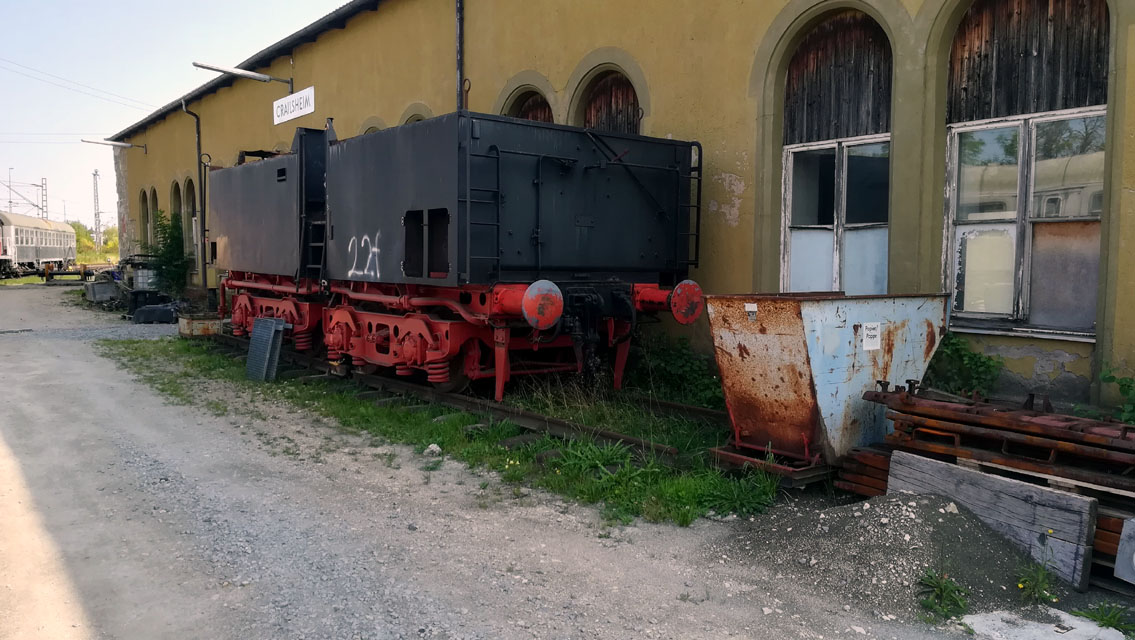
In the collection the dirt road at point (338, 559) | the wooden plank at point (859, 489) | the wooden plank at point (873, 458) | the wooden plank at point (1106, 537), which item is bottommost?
the dirt road at point (338, 559)

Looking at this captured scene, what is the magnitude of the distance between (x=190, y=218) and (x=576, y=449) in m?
23.8

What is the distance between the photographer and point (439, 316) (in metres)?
8.38

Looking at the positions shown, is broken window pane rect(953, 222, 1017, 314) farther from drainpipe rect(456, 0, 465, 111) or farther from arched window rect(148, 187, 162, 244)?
arched window rect(148, 187, 162, 244)

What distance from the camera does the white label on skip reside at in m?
5.34

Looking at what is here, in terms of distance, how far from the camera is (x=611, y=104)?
10.8 m

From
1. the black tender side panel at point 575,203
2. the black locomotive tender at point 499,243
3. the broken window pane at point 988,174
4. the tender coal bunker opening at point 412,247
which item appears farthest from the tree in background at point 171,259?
the broken window pane at point 988,174

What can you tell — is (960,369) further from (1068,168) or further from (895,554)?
(895,554)

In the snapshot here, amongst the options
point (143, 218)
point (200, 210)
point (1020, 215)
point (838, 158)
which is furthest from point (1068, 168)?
point (143, 218)

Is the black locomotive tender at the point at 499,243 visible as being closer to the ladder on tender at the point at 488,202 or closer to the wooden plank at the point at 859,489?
the ladder on tender at the point at 488,202

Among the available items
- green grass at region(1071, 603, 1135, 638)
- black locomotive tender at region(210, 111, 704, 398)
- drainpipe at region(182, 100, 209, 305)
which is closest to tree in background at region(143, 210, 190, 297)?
drainpipe at region(182, 100, 209, 305)

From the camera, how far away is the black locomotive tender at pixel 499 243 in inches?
293

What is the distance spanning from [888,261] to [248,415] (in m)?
6.55

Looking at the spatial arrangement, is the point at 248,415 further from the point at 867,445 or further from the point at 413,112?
the point at 413,112

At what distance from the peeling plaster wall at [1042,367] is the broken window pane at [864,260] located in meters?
1.15
